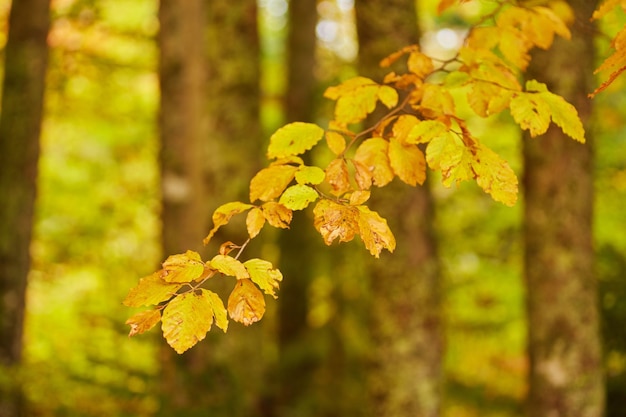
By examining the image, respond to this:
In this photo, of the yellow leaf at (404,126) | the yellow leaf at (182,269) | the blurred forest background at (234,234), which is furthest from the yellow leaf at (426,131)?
the blurred forest background at (234,234)

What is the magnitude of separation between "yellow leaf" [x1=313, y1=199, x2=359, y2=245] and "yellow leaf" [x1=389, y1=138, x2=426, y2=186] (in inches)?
11.4

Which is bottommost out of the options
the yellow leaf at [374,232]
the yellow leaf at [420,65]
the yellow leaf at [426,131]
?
the yellow leaf at [374,232]

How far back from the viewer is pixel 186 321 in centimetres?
139

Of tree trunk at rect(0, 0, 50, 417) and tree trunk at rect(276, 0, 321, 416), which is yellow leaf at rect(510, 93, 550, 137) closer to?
tree trunk at rect(0, 0, 50, 417)

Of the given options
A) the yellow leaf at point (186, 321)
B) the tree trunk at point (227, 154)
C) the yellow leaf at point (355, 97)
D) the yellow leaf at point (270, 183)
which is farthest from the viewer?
the tree trunk at point (227, 154)

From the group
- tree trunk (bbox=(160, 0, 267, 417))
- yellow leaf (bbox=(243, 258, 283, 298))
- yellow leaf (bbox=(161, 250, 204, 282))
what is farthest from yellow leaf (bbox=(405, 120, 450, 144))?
tree trunk (bbox=(160, 0, 267, 417))

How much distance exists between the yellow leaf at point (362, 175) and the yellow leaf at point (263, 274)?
0.34 m

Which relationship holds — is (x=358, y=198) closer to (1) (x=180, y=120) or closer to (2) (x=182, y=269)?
(2) (x=182, y=269)

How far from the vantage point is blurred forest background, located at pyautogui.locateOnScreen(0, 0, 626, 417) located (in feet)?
14.8

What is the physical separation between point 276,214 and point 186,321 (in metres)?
0.33

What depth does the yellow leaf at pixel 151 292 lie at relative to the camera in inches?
55.4

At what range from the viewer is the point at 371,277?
3895 mm

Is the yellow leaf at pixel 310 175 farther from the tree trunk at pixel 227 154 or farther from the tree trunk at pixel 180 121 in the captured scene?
the tree trunk at pixel 180 121

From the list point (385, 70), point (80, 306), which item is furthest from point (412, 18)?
point (80, 306)
